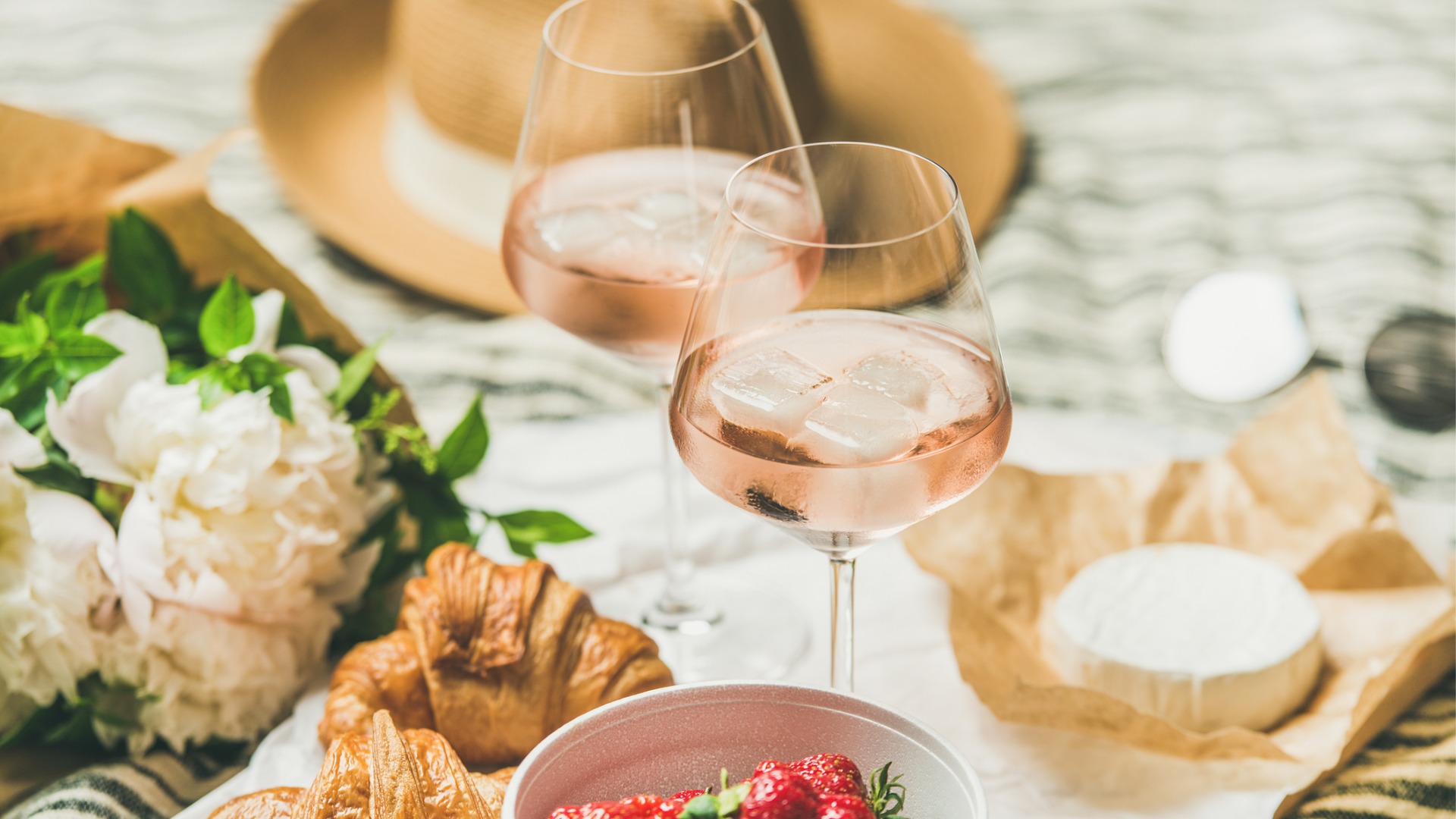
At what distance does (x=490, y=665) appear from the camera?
2.45 ft

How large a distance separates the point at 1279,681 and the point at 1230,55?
158cm

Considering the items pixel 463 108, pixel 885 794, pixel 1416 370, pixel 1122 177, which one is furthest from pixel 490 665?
pixel 1122 177

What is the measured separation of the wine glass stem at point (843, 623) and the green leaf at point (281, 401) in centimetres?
33

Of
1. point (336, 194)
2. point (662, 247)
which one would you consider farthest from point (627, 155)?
point (336, 194)

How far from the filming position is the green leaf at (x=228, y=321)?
822mm

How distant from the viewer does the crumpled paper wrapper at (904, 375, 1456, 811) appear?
0.77 meters

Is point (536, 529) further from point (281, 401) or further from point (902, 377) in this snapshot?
point (902, 377)

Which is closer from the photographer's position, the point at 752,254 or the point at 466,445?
the point at 752,254

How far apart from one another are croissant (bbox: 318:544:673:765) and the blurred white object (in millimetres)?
892

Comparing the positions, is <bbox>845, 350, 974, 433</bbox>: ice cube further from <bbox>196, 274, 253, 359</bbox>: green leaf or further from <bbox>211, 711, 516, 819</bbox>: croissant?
<bbox>196, 274, 253, 359</bbox>: green leaf

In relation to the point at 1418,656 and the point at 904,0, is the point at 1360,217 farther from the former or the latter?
the point at 1418,656

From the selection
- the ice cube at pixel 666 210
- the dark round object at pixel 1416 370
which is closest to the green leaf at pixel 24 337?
the ice cube at pixel 666 210

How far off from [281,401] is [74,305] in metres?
0.17

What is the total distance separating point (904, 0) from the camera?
189 cm
